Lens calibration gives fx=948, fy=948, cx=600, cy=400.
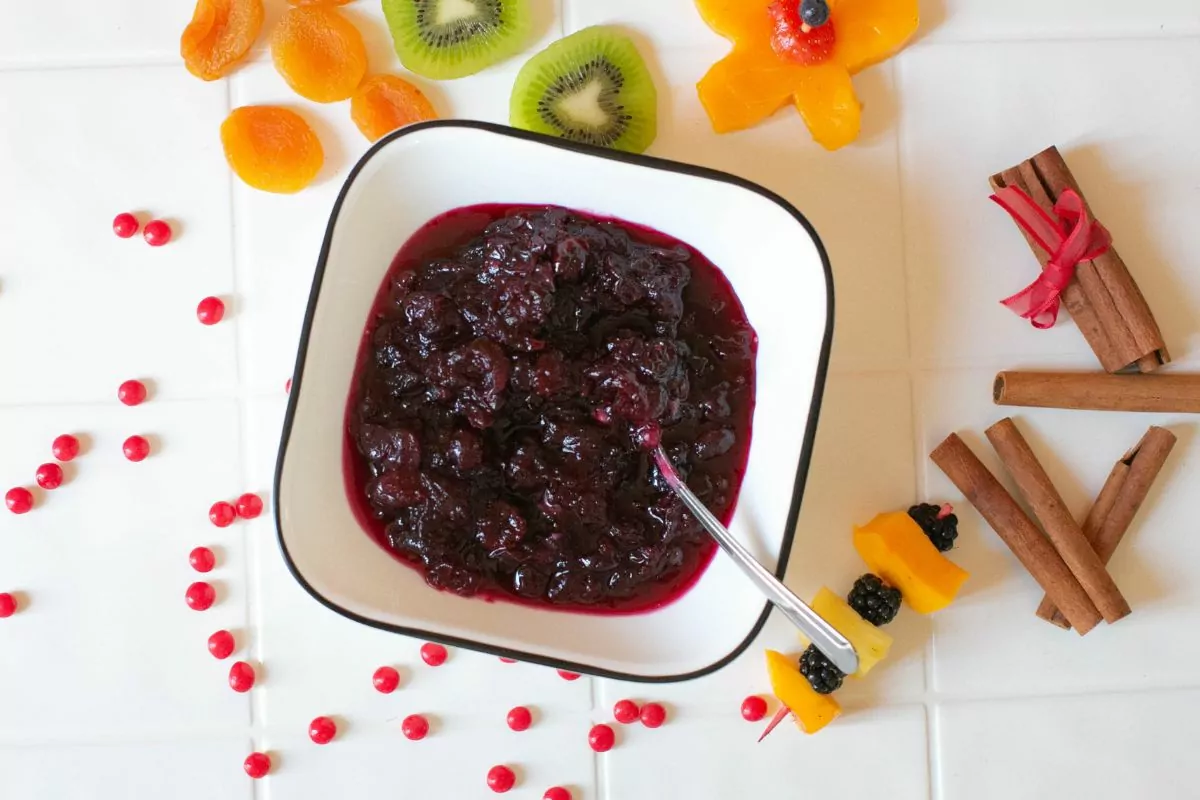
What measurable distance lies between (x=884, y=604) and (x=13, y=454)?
4.16 ft

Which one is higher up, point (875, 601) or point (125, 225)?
point (125, 225)

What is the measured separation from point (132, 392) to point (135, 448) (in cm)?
8

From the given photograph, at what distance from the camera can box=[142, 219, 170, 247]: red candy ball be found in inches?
53.1

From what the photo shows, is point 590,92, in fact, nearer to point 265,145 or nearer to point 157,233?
point 265,145

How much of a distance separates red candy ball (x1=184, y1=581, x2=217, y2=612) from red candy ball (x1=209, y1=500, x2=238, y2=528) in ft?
0.29

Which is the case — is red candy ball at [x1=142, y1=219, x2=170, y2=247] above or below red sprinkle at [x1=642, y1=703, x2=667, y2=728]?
above

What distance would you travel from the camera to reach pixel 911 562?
4.35 ft

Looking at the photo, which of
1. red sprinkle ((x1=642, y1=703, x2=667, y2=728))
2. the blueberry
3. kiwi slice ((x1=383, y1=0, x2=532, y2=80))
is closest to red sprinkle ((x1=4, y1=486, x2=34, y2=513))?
kiwi slice ((x1=383, y1=0, x2=532, y2=80))

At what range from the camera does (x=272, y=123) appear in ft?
4.42

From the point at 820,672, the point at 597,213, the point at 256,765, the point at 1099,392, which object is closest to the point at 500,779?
the point at 256,765

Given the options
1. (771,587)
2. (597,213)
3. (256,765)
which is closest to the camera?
(771,587)

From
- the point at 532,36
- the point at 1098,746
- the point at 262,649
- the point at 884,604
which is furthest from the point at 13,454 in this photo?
the point at 1098,746

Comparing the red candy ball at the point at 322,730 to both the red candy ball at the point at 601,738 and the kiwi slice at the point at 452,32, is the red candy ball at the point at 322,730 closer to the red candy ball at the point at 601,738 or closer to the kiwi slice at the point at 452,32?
the red candy ball at the point at 601,738

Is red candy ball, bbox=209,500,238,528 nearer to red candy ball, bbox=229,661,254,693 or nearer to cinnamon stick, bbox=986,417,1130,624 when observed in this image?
red candy ball, bbox=229,661,254,693
